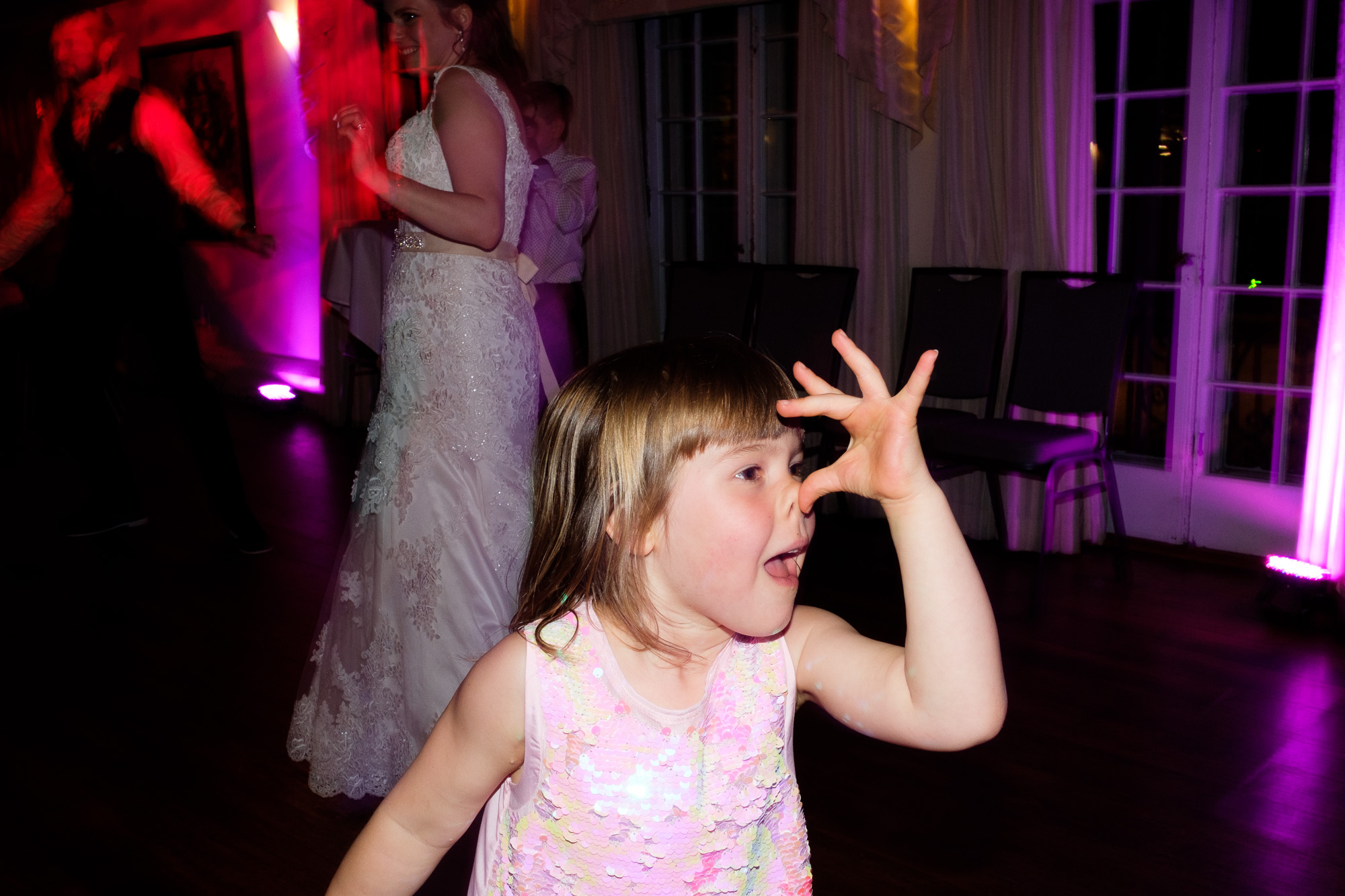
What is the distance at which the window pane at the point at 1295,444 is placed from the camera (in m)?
3.96

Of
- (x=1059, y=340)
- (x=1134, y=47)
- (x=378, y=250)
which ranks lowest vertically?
(x=1059, y=340)

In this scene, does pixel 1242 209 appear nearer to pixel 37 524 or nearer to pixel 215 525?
pixel 215 525

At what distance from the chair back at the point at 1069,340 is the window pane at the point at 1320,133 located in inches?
28.9

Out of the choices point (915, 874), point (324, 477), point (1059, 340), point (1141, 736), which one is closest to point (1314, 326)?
point (1059, 340)

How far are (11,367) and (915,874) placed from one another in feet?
23.0

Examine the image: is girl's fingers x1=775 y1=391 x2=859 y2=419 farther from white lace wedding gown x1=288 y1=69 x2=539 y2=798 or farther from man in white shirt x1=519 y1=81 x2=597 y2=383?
man in white shirt x1=519 y1=81 x2=597 y2=383

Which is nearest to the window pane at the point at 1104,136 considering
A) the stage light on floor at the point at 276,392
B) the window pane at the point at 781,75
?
the window pane at the point at 781,75

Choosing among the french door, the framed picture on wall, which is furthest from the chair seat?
the framed picture on wall

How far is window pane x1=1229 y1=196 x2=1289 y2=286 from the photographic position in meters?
3.93

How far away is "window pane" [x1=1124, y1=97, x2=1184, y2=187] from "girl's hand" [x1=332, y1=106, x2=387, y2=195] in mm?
3117

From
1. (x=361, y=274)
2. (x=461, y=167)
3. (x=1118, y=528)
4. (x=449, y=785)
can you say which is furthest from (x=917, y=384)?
(x=361, y=274)

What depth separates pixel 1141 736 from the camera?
274 centimetres

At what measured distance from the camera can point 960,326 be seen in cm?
429

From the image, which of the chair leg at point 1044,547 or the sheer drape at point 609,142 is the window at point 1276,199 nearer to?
the chair leg at point 1044,547
